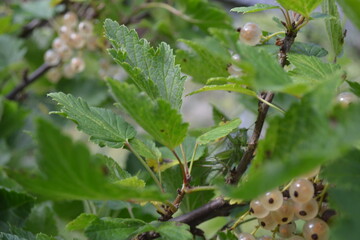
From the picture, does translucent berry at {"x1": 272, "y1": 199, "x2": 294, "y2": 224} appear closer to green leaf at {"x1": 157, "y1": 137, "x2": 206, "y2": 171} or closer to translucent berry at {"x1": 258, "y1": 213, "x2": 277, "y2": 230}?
translucent berry at {"x1": 258, "y1": 213, "x2": 277, "y2": 230}

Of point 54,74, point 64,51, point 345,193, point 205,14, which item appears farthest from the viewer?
point 54,74

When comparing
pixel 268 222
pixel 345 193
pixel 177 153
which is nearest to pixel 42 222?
pixel 177 153

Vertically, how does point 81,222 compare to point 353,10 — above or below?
below

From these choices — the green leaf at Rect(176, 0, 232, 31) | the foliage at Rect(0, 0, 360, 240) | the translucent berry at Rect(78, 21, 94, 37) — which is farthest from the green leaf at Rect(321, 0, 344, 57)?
the translucent berry at Rect(78, 21, 94, 37)

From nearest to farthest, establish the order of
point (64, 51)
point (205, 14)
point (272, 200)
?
point (272, 200) → point (205, 14) → point (64, 51)

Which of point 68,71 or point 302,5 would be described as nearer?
point 302,5

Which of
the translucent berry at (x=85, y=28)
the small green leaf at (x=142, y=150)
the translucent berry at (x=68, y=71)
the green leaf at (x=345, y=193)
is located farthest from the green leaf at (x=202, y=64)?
the translucent berry at (x=68, y=71)

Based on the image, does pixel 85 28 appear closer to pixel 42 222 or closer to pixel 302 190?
pixel 42 222
